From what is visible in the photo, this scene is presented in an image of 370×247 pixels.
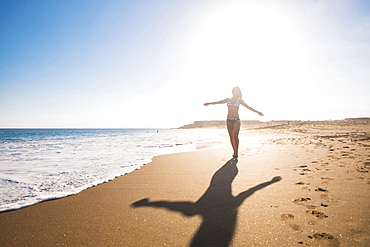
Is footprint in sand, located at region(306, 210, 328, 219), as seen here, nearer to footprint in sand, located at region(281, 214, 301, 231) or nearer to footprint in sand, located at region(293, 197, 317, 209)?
footprint in sand, located at region(293, 197, 317, 209)

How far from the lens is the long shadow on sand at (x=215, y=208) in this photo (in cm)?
192

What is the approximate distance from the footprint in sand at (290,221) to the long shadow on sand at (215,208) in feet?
1.76

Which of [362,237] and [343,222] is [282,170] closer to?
[343,222]

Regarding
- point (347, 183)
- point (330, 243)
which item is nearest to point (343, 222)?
point (330, 243)

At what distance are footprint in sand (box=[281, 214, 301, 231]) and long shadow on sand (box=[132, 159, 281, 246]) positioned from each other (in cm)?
54

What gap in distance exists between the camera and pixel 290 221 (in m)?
2.17

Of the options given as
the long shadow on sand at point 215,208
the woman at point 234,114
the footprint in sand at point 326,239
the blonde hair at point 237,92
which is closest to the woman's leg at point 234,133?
the woman at point 234,114

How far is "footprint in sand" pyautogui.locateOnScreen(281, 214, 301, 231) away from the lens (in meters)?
2.04

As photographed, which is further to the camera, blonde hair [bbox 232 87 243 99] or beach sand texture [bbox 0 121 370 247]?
blonde hair [bbox 232 87 243 99]

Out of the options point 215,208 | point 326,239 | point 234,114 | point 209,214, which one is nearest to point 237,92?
point 234,114

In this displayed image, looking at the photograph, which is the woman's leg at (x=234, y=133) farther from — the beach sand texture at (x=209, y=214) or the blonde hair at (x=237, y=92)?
the beach sand texture at (x=209, y=214)

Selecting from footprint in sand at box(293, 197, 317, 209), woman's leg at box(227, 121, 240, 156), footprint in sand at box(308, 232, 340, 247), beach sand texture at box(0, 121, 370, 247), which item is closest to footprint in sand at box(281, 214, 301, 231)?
beach sand texture at box(0, 121, 370, 247)

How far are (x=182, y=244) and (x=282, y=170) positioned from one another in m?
3.57

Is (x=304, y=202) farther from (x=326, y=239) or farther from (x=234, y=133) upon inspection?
(x=234, y=133)
